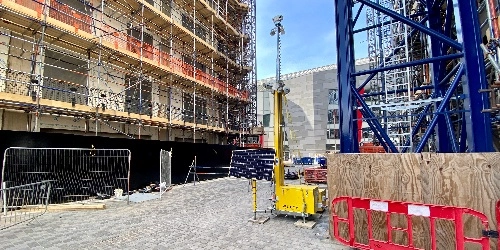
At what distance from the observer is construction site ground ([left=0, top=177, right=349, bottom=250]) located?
5.59 m

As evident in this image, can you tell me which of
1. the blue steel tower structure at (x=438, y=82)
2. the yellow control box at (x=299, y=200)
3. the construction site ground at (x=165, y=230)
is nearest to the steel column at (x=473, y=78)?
the blue steel tower structure at (x=438, y=82)

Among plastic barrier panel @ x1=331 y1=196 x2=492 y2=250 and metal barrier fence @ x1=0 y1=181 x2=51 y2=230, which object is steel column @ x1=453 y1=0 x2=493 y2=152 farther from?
metal barrier fence @ x1=0 y1=181 x2=51 y2=230

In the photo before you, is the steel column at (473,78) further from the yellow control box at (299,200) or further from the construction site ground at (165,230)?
the yellow control box at (299,200)

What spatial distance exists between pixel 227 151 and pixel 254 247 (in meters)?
14.7

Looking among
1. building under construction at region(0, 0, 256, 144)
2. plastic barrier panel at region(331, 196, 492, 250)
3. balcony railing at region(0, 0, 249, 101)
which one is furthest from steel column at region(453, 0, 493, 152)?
balcony railing at region(0, 0, 249, 101)

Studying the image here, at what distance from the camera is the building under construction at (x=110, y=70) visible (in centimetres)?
995

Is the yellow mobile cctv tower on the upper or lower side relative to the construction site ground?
upper

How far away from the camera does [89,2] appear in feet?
42.6

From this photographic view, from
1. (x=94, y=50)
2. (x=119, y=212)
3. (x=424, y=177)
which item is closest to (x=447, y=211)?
(x=424, y=177)

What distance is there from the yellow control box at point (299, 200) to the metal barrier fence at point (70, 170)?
5.96 metres

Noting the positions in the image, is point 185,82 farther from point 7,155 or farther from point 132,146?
point 7,155

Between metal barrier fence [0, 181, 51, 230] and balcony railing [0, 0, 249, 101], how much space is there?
6.41m

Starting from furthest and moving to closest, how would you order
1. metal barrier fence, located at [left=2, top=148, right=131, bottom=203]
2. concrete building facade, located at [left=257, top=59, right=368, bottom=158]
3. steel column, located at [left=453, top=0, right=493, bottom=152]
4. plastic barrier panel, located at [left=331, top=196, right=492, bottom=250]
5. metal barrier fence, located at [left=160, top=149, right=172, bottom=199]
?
concrete building facade, located at [left=257, top=59, right=368, bottom=158] < metal barrier fence, located at [left=160, top=149, right=172, bottom=199] < metal barrier fence, located at [left=2, top=148, right=131, bottom=203] < steel column, located at [left=453, top=0, right=493, bottom=152] < plastic barrier panel, located at [left=331, top=196, right=492, bottom=250]

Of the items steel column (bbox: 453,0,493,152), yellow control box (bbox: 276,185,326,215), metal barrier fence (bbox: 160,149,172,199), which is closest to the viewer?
steel column (bbox: 453,0,493,152)
